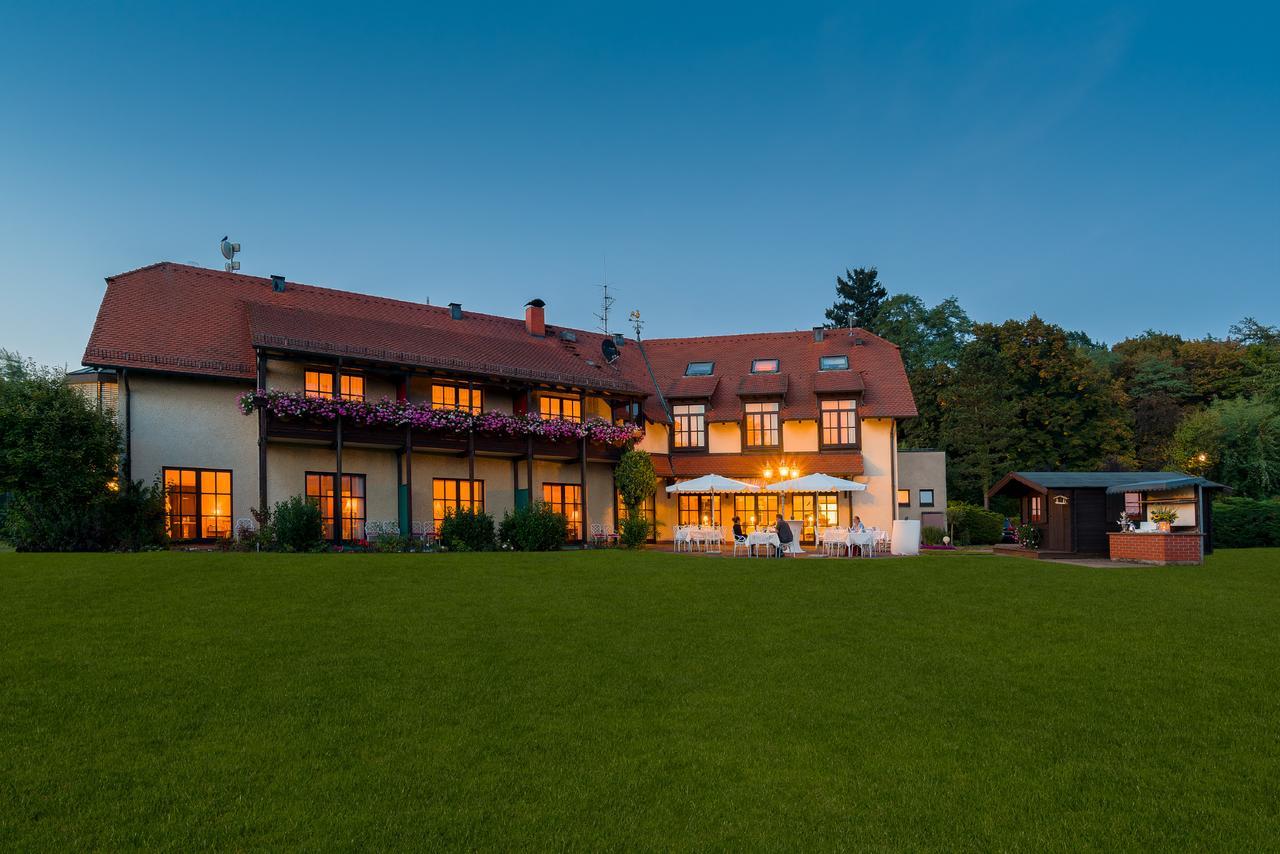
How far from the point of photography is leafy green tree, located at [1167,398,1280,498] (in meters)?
35.1

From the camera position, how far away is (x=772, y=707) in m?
6.36

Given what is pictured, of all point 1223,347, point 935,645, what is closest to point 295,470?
point 935,645

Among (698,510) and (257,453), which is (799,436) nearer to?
(698,510)

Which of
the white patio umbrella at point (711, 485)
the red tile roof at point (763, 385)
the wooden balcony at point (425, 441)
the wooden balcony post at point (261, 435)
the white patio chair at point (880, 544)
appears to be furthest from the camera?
the red tile roof at point (763, 385)

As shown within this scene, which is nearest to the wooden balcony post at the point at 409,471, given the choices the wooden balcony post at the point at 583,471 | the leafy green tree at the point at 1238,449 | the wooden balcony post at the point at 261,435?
the wooden balcony post at the point at 261,435

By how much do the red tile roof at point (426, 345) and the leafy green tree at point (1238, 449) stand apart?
18.0 meters

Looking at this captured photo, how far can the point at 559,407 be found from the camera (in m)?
25.6

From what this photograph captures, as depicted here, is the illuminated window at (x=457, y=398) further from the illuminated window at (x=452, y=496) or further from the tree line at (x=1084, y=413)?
the tree line at (x=1084, y=413)

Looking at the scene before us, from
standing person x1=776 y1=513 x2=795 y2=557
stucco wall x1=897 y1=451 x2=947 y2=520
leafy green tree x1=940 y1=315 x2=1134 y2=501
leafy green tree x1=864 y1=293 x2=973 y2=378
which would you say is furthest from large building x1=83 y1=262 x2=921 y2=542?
leafy green tree x1=864 y1=293 x2=973 y2=378

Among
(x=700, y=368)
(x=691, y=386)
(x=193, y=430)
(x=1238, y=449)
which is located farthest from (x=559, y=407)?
(x=1238, y=449)

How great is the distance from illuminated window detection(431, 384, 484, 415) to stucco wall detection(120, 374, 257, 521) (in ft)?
16.1

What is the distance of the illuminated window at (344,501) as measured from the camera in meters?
20.8

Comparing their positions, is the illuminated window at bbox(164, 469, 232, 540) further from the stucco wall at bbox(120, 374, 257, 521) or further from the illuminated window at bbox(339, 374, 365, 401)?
the illuminated window at bbox(339, 374, 365, 401)

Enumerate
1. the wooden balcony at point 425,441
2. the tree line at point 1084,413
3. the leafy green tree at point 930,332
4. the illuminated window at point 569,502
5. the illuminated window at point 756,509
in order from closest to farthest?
the wooden balcony at point 425,441 → the illuminated window at point 569,502 → the illuminated window at point 756,509 → the tree line at point 1084,413 → the leafy green tree at point 930,332
